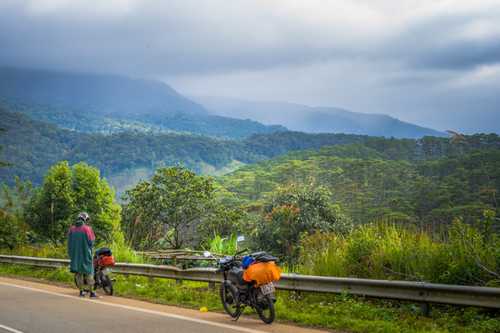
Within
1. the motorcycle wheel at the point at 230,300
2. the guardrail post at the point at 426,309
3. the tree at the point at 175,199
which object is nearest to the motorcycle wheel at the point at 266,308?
the motorcycle wheel at the point at 230,300

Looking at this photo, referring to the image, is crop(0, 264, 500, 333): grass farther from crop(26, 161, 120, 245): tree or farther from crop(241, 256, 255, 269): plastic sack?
crop(26, 161, 120, 245): tree

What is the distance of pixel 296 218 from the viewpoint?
33906 mm

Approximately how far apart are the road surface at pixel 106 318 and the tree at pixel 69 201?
51385 millimetres

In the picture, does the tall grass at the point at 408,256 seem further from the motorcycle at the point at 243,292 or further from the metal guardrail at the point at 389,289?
the motorcycle at the point at 243,292

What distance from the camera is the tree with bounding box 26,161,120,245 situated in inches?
2650

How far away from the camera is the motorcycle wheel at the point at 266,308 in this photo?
9.09m

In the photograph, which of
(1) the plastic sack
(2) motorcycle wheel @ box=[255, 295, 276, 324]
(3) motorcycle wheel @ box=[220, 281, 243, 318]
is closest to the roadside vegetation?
(2) motorcycle wheel @ box=[255, 295, 276, 324]

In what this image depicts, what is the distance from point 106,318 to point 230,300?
1929 mm

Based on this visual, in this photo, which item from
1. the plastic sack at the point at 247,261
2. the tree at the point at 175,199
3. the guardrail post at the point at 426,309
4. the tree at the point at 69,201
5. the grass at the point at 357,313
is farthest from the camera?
the tree at the point at 69,201

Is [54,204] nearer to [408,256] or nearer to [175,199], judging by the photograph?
[175,199]

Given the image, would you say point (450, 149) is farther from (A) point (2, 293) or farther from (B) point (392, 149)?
(A) point (2, 293)

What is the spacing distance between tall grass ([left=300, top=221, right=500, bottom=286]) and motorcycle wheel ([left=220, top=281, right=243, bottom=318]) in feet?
6.89

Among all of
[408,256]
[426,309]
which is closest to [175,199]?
[408,256]

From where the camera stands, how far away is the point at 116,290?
14156mm
